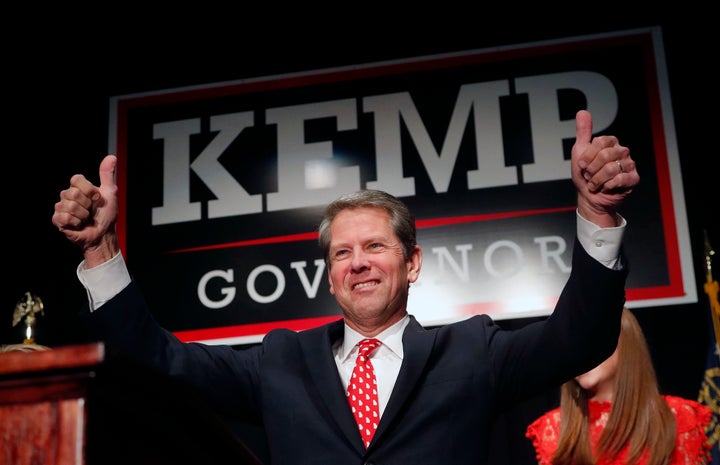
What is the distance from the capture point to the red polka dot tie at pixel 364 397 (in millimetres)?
1761

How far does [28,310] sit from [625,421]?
2339 mm

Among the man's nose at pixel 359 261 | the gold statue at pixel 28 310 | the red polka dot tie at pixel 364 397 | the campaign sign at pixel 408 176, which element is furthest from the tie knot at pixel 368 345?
the gold statue at pixel 28 310

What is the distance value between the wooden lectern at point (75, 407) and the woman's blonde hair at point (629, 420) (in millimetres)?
2151

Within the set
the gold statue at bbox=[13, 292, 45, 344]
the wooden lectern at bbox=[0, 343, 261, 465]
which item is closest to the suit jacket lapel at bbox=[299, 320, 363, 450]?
the wooden lectern at bbox=[0, 343, 261, 465]

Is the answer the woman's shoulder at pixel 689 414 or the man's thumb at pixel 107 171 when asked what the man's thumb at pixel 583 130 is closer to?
the man's thumb at pixel 107 171

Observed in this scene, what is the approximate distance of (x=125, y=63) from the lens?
3.76m

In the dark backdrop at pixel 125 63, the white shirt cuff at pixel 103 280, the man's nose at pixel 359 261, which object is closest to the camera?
the white shirt cuff at pixel 103 280

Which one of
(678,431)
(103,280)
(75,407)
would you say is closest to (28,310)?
(103,280)

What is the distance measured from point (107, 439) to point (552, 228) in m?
2.66

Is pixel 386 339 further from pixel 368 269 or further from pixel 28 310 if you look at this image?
pixel 28 310

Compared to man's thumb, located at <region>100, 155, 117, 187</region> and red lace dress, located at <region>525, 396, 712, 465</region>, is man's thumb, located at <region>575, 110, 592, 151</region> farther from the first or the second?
red lace dress, located at <region>525, 396, 712, 465</region>

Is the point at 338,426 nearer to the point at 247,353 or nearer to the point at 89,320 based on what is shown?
the point at 247,353

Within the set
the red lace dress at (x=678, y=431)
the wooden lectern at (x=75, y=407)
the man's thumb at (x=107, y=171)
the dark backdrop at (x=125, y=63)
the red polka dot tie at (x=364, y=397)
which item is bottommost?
the red lace dress at (x=678, y=431)

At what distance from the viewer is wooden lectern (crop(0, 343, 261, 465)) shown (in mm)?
697
